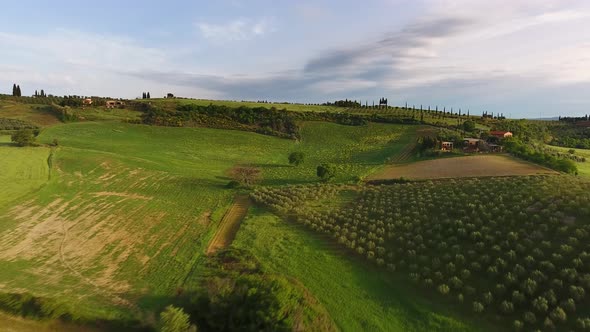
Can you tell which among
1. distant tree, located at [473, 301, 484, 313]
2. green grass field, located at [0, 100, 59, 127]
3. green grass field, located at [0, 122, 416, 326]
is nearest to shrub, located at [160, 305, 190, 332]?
green grass field, located at [0, 122, 416, 326]

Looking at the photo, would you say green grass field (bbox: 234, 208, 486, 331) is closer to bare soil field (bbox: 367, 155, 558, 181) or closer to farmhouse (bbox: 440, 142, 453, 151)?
bare soil field (bbox: 367, 155, 558, 181)

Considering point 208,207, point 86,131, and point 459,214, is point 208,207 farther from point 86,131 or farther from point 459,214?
point 86,131

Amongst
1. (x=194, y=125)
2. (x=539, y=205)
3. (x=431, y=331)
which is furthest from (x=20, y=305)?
(x=194, y=125)

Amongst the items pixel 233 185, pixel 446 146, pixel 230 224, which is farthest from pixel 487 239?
pixel 446 146

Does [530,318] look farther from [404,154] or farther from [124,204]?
[404,154]

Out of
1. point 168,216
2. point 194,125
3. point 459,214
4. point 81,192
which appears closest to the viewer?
point 459,214

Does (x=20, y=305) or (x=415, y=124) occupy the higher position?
(x=415, y=124)


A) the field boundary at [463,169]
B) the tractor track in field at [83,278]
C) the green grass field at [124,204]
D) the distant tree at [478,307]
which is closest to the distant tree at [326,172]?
the green grass field at [124,204]
